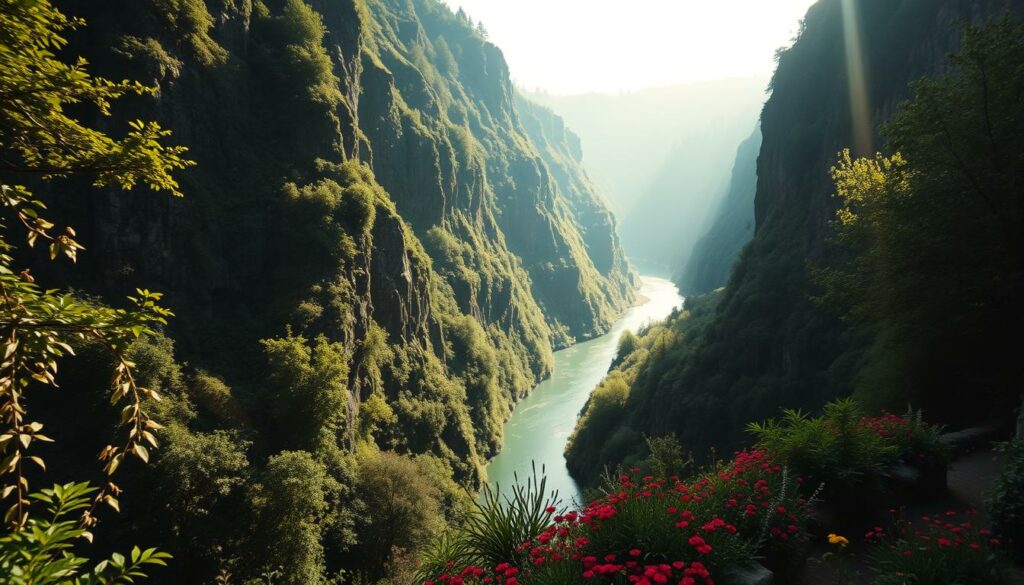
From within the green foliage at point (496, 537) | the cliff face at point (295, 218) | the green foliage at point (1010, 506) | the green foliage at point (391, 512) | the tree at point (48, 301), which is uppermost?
the cliff face at point (295, 218)

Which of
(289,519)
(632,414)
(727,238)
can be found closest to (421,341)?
(632,414)

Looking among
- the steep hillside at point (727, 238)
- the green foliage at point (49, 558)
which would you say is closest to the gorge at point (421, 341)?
the green foliage at point (49, 558)

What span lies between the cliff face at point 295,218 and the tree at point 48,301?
118 ft

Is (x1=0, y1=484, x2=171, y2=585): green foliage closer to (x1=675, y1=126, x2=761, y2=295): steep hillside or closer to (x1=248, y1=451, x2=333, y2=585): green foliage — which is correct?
(x1=248, y1=451, x2=333, y2=585): green foliage

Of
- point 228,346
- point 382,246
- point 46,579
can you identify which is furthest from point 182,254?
point 46,579

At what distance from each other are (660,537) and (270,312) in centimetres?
4266

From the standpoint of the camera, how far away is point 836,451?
762 cm

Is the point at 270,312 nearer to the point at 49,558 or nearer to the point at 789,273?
the point at 49,558

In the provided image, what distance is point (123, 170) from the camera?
185 inches

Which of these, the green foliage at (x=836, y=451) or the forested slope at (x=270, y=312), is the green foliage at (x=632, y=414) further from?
the green foliage at (x=836, y=451)

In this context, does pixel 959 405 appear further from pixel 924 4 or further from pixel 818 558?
pixel 924 4

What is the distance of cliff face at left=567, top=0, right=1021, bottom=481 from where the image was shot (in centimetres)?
4338

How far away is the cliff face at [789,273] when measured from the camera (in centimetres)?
4338

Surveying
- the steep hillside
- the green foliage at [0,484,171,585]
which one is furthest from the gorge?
the steep hillside
